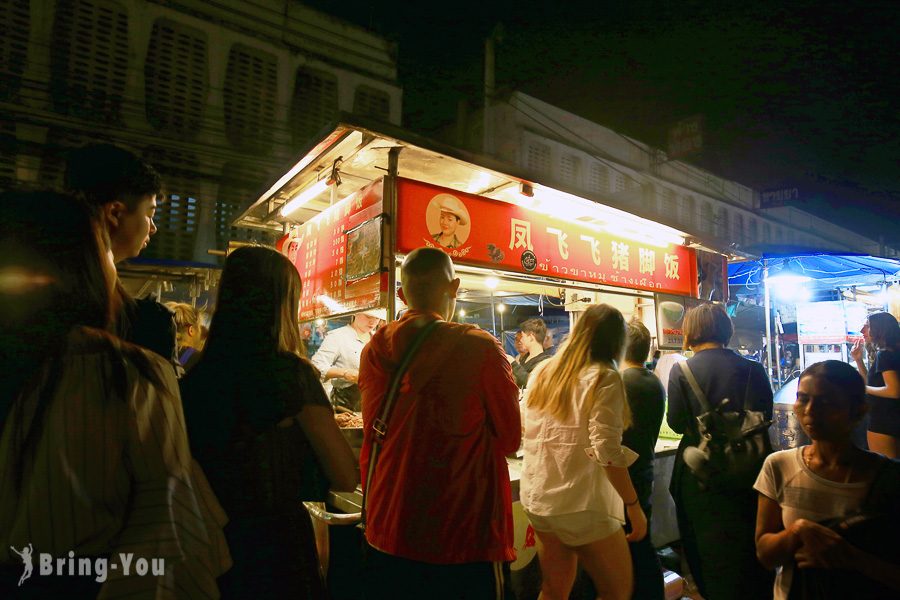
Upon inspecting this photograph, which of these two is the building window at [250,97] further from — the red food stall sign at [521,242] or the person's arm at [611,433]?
the person's arm at [611,433]

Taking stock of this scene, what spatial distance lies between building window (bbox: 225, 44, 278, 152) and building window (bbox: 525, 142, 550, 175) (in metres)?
9.10

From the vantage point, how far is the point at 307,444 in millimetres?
1841

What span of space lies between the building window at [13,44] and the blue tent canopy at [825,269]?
17.6m

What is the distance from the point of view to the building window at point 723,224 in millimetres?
23812

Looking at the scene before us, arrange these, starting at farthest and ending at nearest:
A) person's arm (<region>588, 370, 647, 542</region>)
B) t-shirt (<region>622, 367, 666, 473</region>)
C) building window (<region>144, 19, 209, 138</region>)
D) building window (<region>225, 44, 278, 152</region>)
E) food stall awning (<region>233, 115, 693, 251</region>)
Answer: building window (<region>225, 44, 278, 152</region>), building window (<region>144, 19, 209, 138</region>), food stall awning (<region>233, 115, 693, 251</region>), t-shirt (<region>622, 367, 666, 473</region>), person's arm (<region>588, 370, 647, 542</region>)

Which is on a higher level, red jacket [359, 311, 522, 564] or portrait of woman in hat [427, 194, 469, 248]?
portrait of woman in hat [427, 194, 469, 248]

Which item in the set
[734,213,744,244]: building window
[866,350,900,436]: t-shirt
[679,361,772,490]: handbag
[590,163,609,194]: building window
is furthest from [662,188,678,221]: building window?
[679,361,772,490]: handbag

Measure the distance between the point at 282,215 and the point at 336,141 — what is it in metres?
2.33

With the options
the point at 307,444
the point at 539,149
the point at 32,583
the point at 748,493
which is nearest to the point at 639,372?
the point at 748,493

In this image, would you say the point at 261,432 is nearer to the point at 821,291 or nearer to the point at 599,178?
the point at 821,291

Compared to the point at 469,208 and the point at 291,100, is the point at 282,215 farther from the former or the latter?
the point at 291,100

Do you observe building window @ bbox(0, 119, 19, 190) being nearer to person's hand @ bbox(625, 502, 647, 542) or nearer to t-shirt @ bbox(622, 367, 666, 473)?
t-shirt @ bbox(622, 367, 666, 473)

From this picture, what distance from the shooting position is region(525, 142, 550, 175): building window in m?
17.8

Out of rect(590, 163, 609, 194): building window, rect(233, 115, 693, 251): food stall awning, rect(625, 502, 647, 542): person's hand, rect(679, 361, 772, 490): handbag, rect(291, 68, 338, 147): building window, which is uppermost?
rect(291, 68, 338, 147): building window
